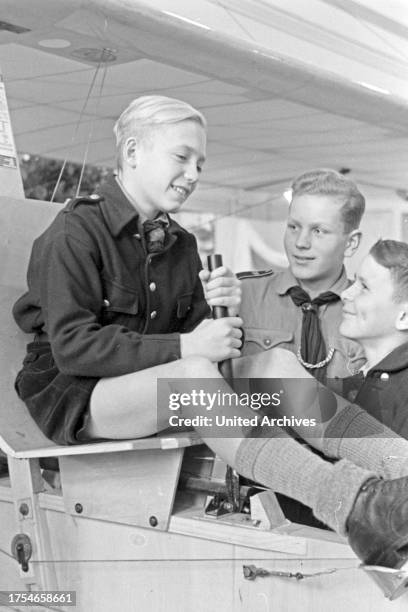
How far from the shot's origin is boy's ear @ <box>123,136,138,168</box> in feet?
5.25

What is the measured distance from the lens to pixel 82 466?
58.5 inches

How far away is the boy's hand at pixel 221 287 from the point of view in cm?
141

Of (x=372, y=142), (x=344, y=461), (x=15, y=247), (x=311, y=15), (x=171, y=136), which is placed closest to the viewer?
(x=344, y=461)

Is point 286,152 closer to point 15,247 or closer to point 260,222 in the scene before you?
point 260,222

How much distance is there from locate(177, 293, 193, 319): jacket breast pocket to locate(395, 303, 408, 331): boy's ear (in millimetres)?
375

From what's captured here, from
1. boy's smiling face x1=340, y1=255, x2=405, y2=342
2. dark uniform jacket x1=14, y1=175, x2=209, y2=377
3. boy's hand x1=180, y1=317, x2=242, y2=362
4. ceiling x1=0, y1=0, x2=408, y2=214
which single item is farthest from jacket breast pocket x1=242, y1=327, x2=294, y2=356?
ceiling x1=0, y1=0, x2=408, y2=214

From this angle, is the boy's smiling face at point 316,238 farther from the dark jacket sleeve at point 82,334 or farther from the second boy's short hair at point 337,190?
the dark jacket sleeve at point 82,334

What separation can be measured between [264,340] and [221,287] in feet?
1.26

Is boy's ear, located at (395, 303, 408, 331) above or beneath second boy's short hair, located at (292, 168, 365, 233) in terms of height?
beneath

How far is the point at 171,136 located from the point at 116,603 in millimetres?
753

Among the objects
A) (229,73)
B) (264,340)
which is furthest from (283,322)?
(229,73)

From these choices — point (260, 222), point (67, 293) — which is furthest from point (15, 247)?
point (260, 222)

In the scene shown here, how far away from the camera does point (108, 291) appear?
150 cm

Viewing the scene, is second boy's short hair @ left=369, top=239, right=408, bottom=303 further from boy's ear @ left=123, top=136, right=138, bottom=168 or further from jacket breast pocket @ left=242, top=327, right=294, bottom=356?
boy's ear @ left=123, top=136, right=138, bottom=168
